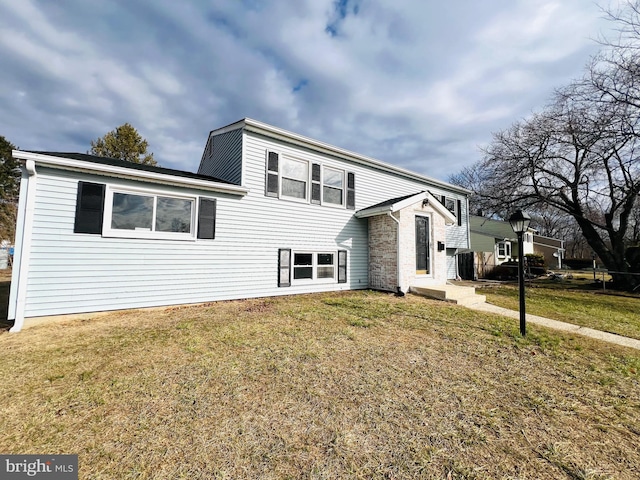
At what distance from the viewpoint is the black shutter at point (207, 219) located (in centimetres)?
721

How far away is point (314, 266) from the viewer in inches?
369

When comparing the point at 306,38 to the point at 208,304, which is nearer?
the point at 208,304

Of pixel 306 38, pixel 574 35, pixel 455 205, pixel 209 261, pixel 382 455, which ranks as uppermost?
pixel 574 35

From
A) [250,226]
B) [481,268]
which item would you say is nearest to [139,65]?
[250,226]

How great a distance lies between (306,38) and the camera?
8500 millimetres

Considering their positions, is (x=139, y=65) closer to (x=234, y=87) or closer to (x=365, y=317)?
(x=234, y=87)

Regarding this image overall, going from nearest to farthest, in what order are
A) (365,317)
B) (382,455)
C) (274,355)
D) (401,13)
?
(382,455) < (274,355) < (365,317) < (401,13)

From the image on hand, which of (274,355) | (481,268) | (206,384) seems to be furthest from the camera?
(481,268)

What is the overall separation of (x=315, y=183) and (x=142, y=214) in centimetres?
537

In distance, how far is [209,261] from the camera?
24.3 ft

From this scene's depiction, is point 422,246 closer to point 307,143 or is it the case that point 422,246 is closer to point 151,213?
point 307,143

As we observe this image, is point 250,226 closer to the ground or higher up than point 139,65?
closer to the ground

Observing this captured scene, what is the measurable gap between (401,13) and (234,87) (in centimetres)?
753

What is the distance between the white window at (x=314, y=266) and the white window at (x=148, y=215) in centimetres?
346
